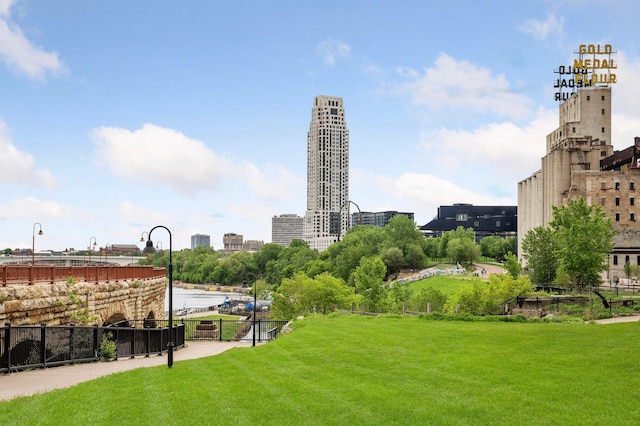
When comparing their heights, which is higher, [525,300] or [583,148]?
[583,148]

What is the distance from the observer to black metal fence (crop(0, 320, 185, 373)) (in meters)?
17.0

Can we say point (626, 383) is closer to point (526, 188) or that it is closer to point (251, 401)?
point (251, 401)

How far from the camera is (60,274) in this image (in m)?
21.4

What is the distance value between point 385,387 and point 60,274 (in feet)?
46.5

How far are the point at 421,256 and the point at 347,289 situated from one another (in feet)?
241

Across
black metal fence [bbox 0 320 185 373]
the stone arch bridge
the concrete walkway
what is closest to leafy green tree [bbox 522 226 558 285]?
the stone arch bridge

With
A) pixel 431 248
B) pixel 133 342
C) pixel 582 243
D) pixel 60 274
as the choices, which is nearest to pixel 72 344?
pixel 60 274

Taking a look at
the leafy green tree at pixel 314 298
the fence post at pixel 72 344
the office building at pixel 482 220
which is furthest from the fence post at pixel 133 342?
A: the office building at pixel 482 220

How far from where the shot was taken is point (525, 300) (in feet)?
125

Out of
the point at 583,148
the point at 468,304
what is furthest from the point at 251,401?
the point at 583,148

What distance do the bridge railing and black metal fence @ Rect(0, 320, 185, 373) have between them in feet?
5.65

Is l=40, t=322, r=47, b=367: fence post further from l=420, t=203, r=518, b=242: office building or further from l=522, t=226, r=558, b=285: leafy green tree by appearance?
l=420, t=203, r=518, b=242: office building

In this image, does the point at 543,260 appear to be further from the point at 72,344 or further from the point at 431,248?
the point at 431,248

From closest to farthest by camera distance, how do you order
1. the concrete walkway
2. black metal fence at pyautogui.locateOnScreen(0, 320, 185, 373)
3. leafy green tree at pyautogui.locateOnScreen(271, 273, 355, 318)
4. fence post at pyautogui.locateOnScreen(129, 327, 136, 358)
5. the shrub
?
the concrete walkway
black metal fence at pyautogui.locateOnScreen(0, 320, 185, 373)
the shrub
fence post at pyautogui.locateOnScreen(129, 327, 136, 358)
leafy green tree at pyautogui.locateOnScreen(271, 273, 355, 318)
